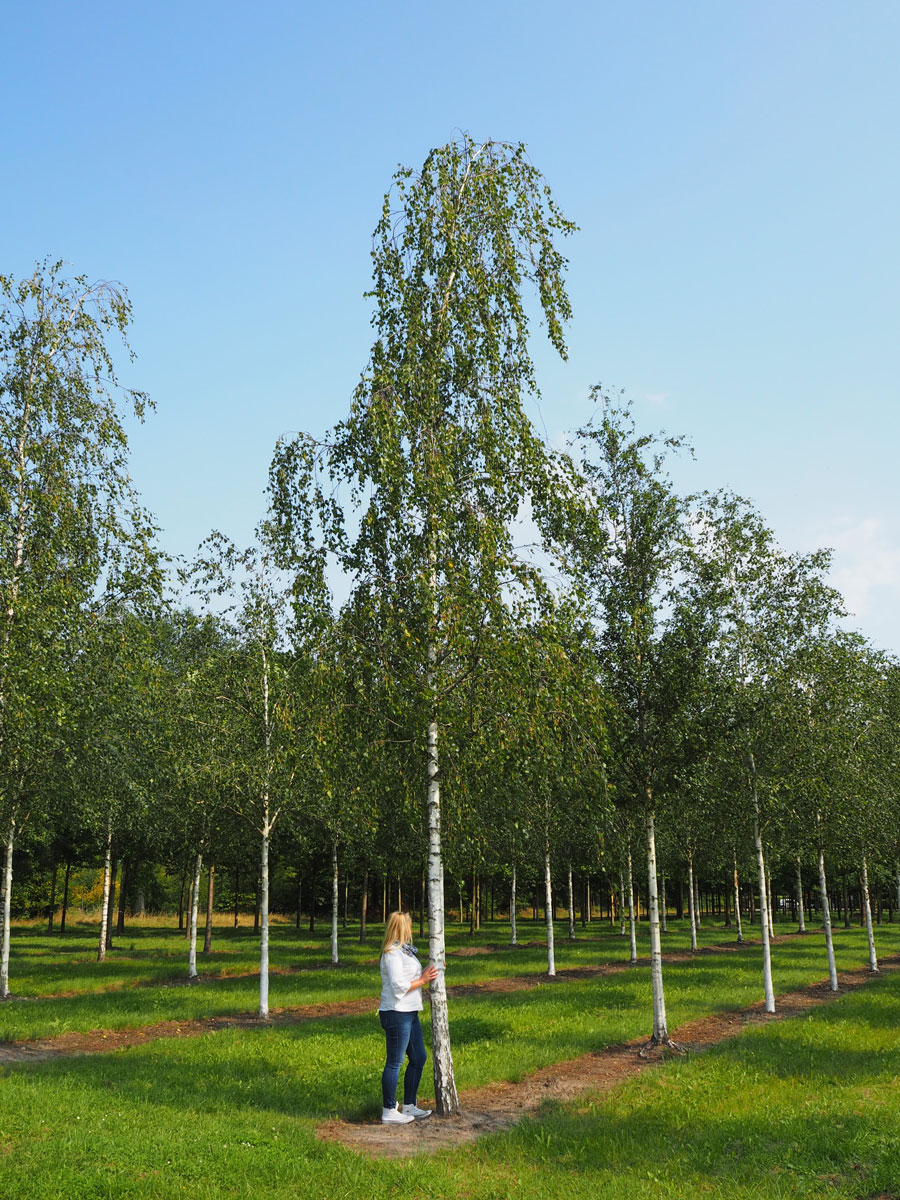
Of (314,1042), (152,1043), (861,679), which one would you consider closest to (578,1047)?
(314,1042)

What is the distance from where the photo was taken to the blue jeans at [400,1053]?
1131cm

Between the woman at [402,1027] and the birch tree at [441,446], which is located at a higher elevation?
the birch tree at [441,446]

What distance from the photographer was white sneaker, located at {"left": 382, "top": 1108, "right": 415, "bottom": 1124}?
1123 cm

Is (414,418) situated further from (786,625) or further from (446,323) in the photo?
(786,625)

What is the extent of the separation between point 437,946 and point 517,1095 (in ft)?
9.97

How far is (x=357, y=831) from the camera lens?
34156 millimetres

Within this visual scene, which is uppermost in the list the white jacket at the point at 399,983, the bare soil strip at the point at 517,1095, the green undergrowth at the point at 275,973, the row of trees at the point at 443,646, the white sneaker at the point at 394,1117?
the row of trees at the point at 443,646

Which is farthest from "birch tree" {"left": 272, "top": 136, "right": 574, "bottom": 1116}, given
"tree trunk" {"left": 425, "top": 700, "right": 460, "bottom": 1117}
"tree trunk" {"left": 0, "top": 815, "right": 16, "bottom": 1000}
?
"tree trunk" {"left": 0, "top": 815, "right": 16, "bottom": 1000}

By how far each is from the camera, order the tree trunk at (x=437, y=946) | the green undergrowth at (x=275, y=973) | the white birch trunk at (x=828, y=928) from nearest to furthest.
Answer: the tree trunk at (x=437, y=946)
the green undergrowth at (x=275, y=973)
the white birch trunk at (x=828, y=928)

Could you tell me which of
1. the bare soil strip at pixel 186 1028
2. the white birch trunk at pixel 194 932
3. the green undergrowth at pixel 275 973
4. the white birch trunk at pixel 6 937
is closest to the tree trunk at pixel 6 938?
the white birch trunk at pixel 6 937

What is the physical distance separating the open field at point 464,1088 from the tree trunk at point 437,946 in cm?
111

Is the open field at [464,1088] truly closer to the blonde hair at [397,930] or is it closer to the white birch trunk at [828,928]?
the white birch trunk at [828,928]

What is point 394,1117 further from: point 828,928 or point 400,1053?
point 828,928

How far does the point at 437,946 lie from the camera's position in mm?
12172
